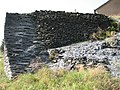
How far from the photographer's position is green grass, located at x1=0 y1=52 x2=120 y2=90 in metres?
15.7

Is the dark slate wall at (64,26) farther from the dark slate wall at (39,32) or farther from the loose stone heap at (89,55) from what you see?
the loose stone heap at (89,55)

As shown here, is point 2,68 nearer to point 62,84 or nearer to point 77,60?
point 77,60

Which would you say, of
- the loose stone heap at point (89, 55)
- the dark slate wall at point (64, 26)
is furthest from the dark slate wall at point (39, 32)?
the loose stone heap at point (89, 55)

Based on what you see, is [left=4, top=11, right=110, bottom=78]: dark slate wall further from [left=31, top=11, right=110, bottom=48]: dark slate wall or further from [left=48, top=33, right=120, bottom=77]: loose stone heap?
[left=48, top=33, right=120, bottom=77]: loose stone heap

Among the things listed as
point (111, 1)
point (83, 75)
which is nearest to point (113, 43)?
point (83, 75)

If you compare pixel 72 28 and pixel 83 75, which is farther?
pixel 72 28

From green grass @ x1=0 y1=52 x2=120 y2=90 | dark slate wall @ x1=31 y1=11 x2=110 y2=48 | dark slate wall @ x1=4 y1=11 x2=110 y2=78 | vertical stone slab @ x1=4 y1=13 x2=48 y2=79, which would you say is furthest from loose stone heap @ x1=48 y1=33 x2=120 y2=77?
dark slate wall @ x1=31 y1=11 x2=110 y2=48

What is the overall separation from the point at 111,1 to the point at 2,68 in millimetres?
17485

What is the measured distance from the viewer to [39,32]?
2278 centimetres

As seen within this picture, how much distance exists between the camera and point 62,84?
1673 cm

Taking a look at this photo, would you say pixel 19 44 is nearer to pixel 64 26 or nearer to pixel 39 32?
pixel 39 32

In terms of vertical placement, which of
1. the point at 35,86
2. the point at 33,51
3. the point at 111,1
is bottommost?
the point at 35,86

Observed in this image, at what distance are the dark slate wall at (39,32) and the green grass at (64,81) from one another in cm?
129

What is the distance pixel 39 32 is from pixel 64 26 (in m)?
1.80
